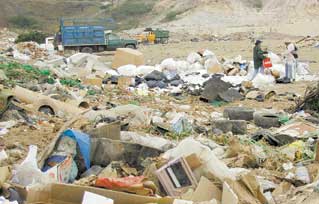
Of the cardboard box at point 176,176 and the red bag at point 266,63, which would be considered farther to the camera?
the red bag at point 266,63

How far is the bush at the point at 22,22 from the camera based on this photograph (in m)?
51.7

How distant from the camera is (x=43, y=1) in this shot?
6072 cm

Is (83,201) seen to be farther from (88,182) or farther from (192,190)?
(192,190)

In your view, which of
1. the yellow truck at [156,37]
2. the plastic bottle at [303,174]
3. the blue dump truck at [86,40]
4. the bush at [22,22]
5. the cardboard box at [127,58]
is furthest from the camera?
the bush at [22,22]

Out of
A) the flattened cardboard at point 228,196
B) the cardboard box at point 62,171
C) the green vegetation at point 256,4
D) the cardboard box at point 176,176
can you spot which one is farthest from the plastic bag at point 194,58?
the green vegetation at point 256,4

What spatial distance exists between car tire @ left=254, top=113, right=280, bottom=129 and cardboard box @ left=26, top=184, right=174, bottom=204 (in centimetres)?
527

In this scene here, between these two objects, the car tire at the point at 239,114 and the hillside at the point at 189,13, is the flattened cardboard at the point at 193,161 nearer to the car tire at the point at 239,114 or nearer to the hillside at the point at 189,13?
the car tire at the point at 239,114

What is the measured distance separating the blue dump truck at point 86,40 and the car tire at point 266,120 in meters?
17.3

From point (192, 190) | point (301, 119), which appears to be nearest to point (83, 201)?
point (192, 190)

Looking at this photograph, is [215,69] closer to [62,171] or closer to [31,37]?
[62,171]

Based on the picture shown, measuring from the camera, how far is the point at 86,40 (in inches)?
1039

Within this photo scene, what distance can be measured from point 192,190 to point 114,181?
0.63 metres

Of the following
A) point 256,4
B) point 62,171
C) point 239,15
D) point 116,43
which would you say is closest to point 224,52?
point 116,43

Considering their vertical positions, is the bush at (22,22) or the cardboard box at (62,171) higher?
the cardboard box at (62,171)
